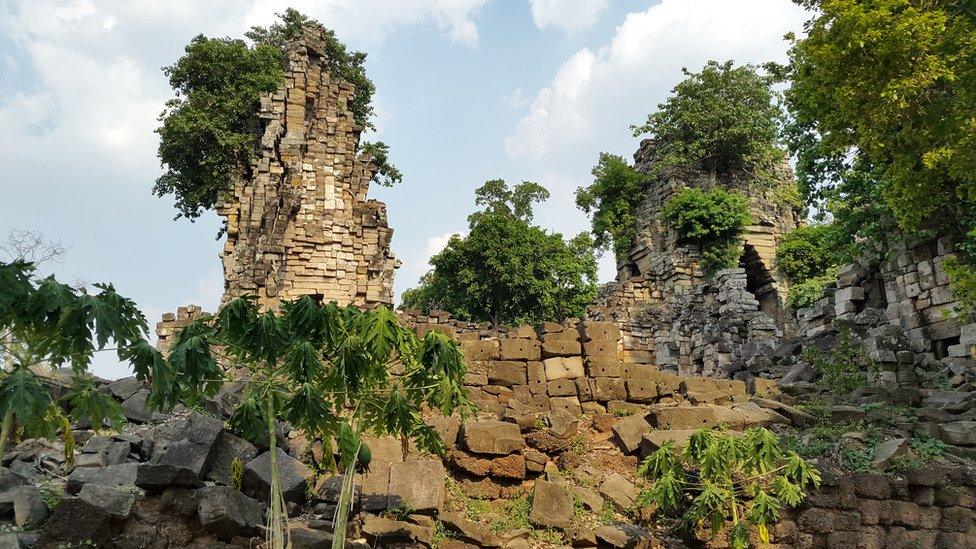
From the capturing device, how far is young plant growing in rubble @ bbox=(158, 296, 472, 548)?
6.91 m

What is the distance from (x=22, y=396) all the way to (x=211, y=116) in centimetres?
2196

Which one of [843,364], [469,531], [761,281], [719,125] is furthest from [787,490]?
[719,125]

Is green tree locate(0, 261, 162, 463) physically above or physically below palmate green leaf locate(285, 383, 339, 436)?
above

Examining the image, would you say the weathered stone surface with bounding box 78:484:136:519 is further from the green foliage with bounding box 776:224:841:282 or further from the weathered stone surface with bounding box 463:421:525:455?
the green foliage with bounding box 776:224:841:282

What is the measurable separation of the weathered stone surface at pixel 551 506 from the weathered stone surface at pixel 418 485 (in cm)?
115

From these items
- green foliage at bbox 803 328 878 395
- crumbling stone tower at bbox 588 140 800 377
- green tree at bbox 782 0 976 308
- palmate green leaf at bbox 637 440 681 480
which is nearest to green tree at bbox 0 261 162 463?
palmate green leaf at bbox 637 440 681 480

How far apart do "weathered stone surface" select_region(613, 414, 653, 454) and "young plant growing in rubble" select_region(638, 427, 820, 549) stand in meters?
1.34

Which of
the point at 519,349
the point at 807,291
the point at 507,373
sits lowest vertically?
the point at 507,373

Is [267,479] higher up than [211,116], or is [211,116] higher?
[211,116]

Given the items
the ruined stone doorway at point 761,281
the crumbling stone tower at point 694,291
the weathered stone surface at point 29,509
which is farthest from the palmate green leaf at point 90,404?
the ruined stone doorway at point 761,281

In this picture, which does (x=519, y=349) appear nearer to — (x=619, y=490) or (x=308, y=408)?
(x=619, y=490)

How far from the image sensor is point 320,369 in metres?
7.12

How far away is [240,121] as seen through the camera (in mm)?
26344

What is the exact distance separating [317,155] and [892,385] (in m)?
13.5
